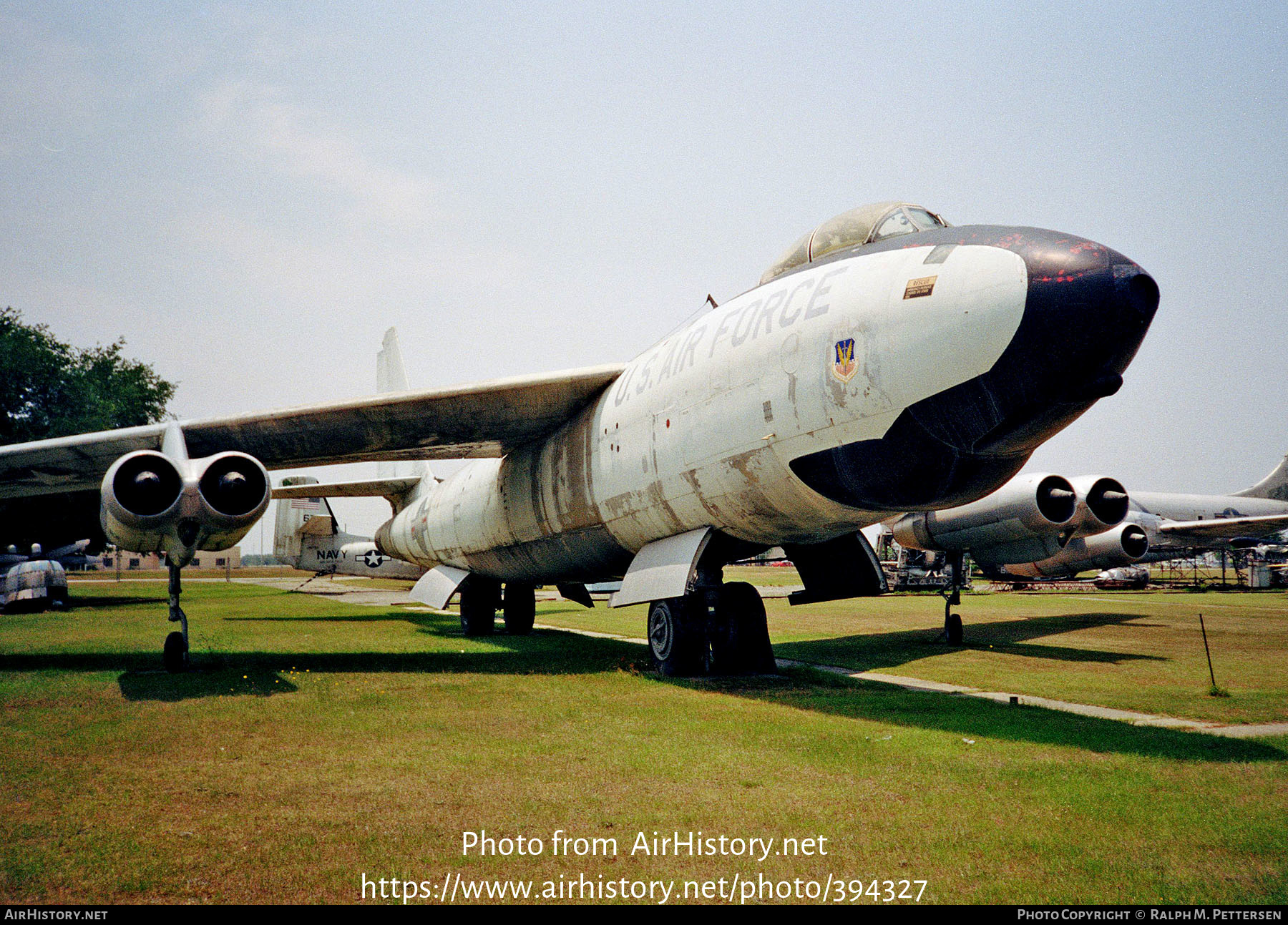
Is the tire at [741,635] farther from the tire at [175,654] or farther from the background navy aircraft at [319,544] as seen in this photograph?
the background navy aircraft at [319,544]

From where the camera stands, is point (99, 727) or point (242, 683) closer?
point (99, 727)

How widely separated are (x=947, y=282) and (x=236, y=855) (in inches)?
249

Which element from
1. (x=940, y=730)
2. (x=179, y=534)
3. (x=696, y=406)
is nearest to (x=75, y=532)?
(x=179, y=534)

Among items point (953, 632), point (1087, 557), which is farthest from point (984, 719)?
point (1087, 557)

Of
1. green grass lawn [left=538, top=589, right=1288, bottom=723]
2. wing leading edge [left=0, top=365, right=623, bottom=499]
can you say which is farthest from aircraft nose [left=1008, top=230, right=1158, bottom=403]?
wing leading edge [left=0, top=365, right=623, bottom=499]

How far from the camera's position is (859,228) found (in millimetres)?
8312

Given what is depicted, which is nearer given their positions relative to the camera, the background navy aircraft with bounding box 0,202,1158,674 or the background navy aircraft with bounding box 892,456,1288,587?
the background navy aircraft with bounding box 0,202,1158,674

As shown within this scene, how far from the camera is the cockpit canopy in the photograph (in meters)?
8.02

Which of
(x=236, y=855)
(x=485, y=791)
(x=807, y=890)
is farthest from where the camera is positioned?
(x=485, y=791)

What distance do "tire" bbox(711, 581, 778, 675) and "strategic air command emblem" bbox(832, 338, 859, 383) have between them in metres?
3.75

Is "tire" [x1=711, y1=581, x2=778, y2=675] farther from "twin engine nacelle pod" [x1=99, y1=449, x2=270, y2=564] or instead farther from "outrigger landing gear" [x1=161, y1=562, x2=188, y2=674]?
"outrigger landing gear" [x1=161, y1=562, x2=188, y2=674]

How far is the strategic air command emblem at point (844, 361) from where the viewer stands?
7.16 meters

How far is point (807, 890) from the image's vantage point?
10.9ft

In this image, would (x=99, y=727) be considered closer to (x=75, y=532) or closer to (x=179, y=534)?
(x=179, y=534)
